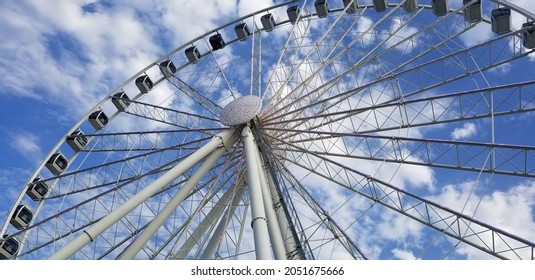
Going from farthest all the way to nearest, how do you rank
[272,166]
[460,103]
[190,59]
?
[190,59], [272,166], [460,103]

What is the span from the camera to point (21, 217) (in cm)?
2611

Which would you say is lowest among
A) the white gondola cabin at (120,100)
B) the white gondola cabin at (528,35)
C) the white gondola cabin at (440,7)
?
the white gondola cabin at (528,35)

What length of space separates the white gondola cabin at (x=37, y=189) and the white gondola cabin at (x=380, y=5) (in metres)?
19.7

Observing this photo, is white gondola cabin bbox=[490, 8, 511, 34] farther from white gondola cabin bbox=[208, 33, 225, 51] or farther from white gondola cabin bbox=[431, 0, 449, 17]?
white gondola cabin bbox=[208, 33, 225, 51]

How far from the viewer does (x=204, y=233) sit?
21250 millimetres

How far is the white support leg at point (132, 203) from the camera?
47.6ft

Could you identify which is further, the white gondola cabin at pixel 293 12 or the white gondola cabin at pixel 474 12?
the white gondola cabin at pixel 293 12

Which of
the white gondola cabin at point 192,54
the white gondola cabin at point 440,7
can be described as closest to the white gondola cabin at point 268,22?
the white gondola cabin at point 192,54

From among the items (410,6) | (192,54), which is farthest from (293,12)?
(410,6)

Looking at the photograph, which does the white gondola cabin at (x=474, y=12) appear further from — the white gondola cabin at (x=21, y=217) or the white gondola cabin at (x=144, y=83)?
the white gondola cabin at (x=21, y=217)

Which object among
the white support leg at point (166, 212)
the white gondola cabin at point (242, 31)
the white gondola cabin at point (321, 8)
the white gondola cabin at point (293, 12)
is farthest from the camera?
the white gondola cabin at point (242, 31)

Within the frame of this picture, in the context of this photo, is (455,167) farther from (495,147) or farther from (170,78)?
(170,78)

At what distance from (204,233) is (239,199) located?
6.82ft
